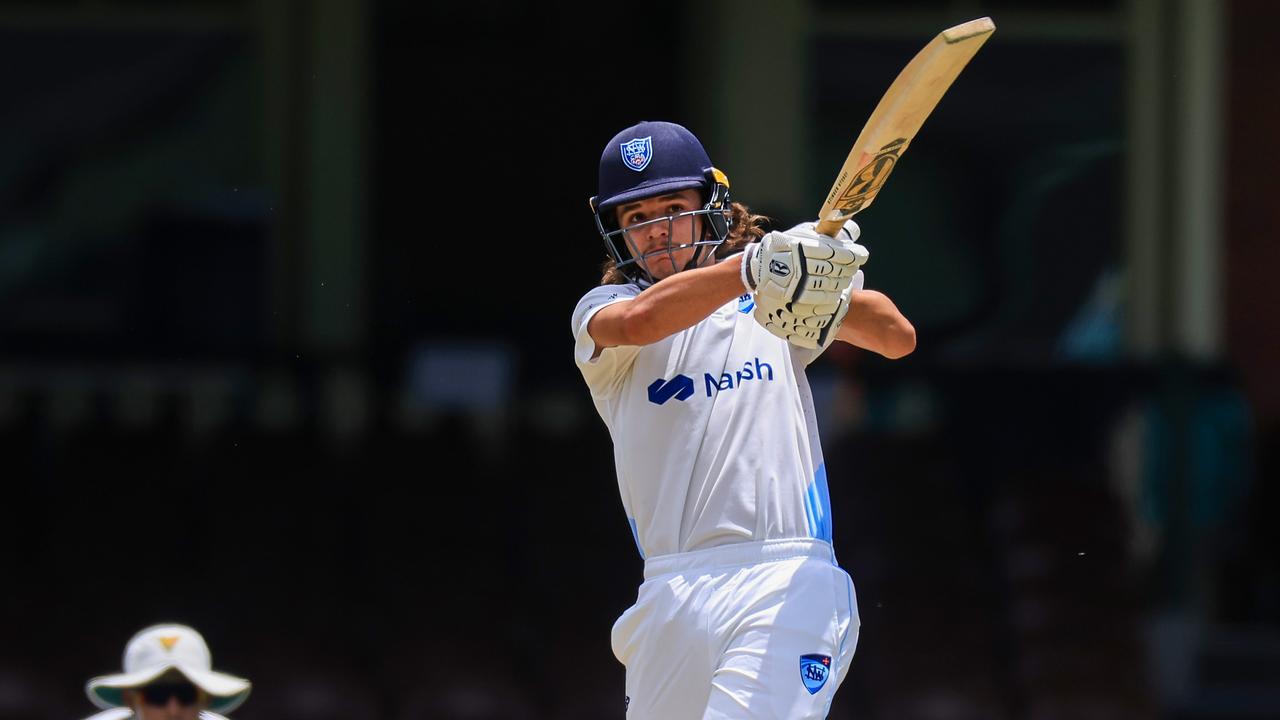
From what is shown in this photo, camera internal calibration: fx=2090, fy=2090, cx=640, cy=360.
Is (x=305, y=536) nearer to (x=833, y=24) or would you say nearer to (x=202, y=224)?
(x=202, y=224)

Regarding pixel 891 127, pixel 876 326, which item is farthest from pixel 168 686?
pixel 891 127

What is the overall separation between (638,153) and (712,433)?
47 cm

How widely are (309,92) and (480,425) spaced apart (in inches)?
59.4

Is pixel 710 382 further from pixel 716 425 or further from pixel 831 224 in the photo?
pixel 831 224

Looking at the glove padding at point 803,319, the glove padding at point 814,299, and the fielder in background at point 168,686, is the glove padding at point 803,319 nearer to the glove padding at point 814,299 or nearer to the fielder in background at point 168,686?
the glove padding at point 814,299

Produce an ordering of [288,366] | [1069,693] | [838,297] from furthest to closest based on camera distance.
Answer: [288,366] < [1069,693] < [838,297]

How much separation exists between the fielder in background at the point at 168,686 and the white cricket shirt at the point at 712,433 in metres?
1.41

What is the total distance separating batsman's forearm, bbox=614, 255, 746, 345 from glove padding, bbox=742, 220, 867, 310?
0.06 metres

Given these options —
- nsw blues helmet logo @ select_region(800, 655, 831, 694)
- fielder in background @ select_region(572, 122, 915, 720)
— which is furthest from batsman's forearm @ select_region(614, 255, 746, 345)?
nsw blues helmet logo @ select_region(800, 655, 831, 694)

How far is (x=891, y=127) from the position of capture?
122 inches

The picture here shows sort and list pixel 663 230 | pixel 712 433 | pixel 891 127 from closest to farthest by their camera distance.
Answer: pixel 891 127, pixel 712 433, pixel 663 230

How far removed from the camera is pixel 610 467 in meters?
7.95

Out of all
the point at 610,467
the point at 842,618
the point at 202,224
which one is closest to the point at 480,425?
the point at 610,467

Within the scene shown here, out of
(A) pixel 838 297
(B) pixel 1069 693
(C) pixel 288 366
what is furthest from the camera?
(C) pixel 288 366
